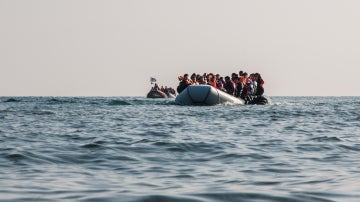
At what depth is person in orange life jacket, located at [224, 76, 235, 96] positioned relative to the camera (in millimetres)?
30312

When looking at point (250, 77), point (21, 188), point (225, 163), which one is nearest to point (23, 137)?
→ point (225, 163)

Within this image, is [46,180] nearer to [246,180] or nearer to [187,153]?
[246,180]

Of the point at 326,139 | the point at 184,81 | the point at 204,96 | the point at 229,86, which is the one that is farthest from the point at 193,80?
the point at 326,139

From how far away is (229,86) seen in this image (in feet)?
101

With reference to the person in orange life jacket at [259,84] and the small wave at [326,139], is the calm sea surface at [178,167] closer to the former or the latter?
the small wave at [326,139]

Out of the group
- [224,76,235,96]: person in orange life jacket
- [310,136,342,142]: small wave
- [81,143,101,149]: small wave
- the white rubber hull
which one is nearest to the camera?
[81,143,101,149]: small wave

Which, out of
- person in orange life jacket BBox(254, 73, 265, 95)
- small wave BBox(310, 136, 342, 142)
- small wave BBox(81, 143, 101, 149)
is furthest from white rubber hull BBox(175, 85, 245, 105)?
→ small wave BBox(81, 143, 101, 149)

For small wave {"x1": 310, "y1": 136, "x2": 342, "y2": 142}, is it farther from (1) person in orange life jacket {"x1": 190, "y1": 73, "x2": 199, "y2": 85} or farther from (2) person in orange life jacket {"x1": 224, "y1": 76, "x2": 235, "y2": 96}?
(1) person in orange life jacket {"x1": 190, "y1": 73, "x2": 199, "y2": 85}

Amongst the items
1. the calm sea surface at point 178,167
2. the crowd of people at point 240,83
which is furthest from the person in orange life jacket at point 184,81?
the calm sea surface at point 178,167

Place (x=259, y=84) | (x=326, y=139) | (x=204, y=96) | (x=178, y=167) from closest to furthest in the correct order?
(x=178, y=167), (x=326, y=139), (x=204, y=96), (x=259, y=84)

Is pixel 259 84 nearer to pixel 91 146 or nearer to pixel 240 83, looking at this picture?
pixel 240 83

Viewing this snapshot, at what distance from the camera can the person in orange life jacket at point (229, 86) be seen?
30.3 m

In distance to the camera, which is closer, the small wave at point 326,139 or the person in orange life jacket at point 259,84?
the small wave at point 326,139

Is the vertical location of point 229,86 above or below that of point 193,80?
below
